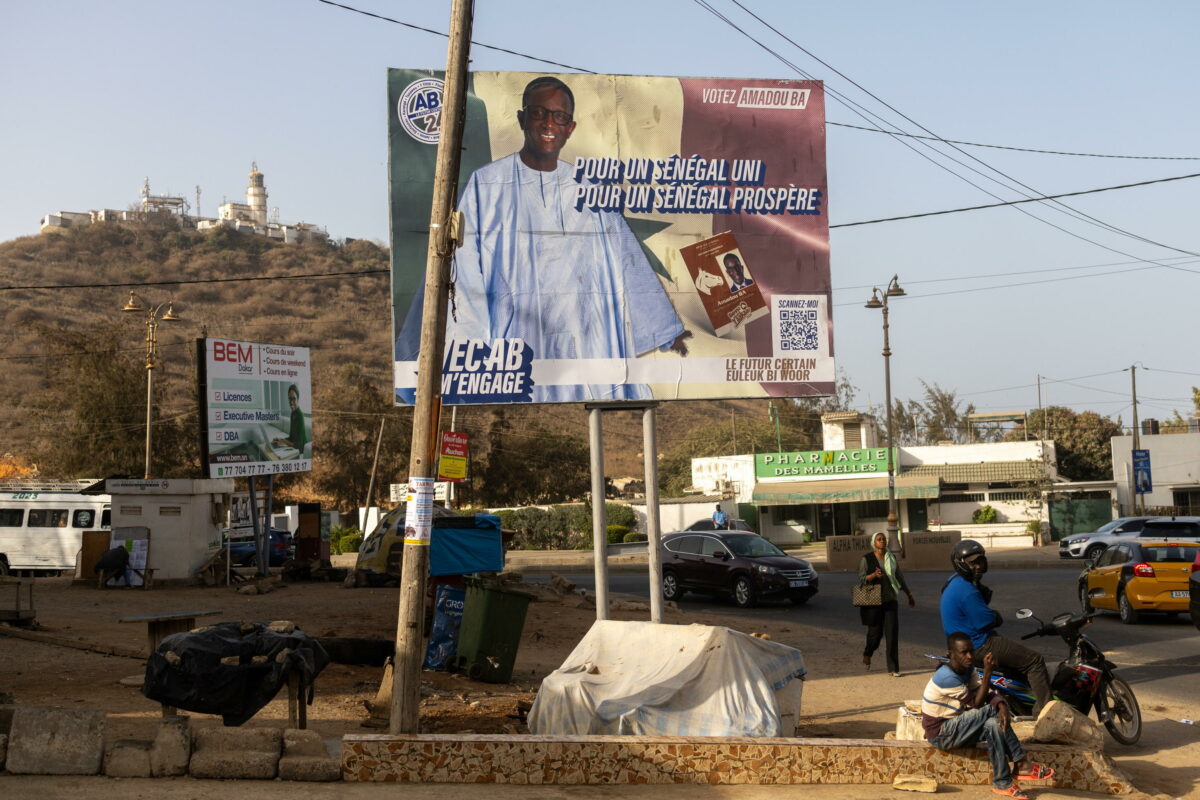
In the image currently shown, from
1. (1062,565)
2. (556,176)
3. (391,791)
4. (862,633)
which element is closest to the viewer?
(391,791)

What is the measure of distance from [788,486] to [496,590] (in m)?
39.9

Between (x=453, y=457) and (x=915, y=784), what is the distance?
15.5m

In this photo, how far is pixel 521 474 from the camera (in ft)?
214

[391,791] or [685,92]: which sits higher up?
[685,92]

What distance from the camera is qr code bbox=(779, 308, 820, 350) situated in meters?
13.0

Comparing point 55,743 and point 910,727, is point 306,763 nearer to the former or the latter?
point 55,743

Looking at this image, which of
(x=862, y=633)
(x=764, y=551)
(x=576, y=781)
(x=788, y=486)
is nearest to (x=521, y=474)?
(x=788, y=486)

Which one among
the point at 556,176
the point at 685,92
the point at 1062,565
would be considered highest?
the point at 685,92

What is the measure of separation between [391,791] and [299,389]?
77.7ft

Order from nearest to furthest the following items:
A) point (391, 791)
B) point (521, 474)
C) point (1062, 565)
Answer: point (391, 791) < point (1062, 565) < point (521, 474)

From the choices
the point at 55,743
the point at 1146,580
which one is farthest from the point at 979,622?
the point at 1146,580

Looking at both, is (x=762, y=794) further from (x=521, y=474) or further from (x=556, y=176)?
(x=521, y=474)

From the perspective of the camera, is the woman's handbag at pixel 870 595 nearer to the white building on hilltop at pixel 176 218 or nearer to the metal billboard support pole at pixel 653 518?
the metal billboard support pole at pixel 653 518

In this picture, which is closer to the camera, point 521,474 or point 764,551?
point 764,551
